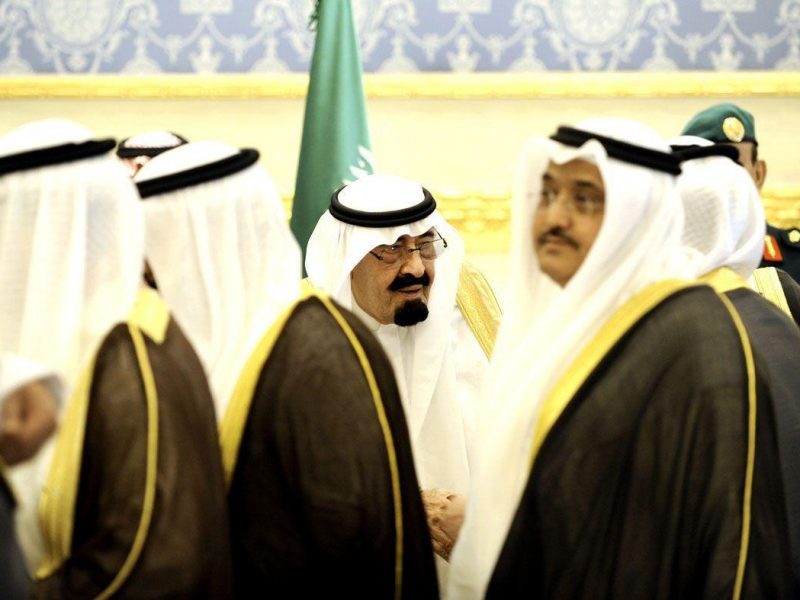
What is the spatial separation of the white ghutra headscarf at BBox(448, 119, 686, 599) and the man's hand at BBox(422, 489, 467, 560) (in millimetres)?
428

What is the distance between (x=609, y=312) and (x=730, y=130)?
7.89 feet

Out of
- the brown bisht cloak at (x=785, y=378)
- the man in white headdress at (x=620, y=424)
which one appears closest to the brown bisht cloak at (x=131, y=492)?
the man in white headdress at (x=620, y=424)

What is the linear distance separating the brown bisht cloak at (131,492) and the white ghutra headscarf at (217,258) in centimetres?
34

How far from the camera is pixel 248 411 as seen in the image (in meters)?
2.28

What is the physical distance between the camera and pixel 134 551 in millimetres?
1963

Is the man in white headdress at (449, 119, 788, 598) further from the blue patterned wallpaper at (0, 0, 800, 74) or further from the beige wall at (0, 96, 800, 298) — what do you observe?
the blue patterned wallpaper at (0, 0, 800, 74)

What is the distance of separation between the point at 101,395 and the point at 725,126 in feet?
10.2

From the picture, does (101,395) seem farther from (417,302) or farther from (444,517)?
(417,302)

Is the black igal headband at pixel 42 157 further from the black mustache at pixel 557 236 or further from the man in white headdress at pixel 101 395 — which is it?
the black mustache at pixel 557 236

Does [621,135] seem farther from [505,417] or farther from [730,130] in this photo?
[730,130]

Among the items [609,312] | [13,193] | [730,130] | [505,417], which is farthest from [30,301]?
[730,130]

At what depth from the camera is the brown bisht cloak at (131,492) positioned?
1.97 m

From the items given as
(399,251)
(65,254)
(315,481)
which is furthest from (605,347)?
(399,251)

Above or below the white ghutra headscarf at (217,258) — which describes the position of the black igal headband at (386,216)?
below
